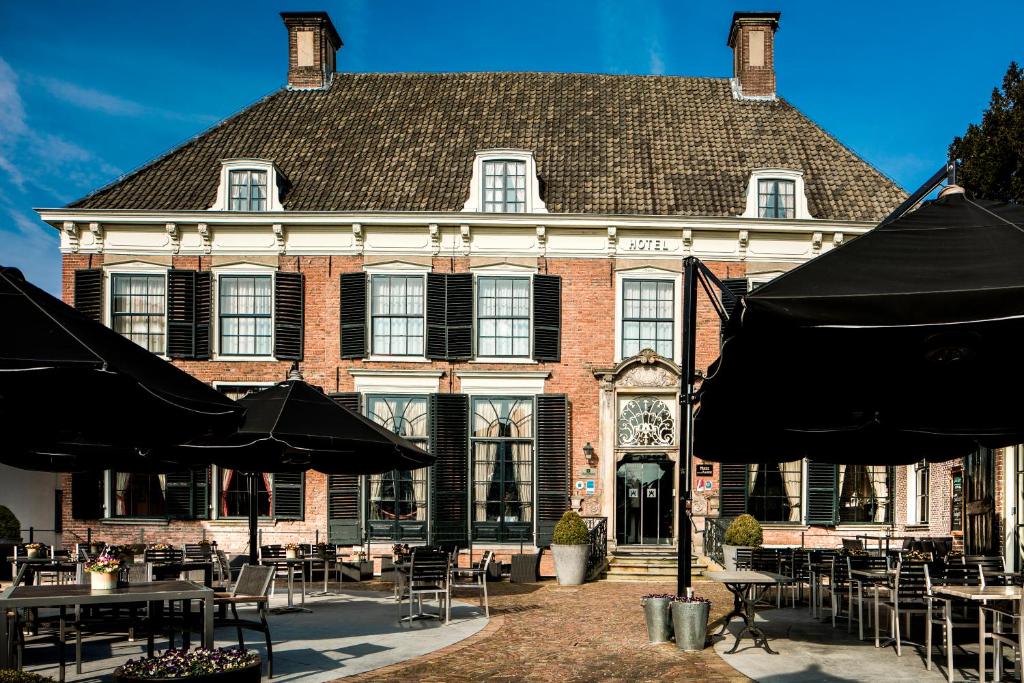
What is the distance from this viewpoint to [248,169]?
23.1m

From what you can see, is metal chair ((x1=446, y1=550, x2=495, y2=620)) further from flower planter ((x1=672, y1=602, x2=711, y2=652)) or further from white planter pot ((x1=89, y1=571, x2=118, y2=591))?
white planter pot ((x1=89, y1=571, x2=118, y2=591))

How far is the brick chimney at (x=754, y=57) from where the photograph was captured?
2589 centimetres

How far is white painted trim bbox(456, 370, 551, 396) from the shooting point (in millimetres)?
22312

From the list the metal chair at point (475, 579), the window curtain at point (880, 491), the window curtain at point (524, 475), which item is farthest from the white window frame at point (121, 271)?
the window curtain at point (880, 491)

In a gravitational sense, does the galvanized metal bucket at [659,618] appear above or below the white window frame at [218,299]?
below

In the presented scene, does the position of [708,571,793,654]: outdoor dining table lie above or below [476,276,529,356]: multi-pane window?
below

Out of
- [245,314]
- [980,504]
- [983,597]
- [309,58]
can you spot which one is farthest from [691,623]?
[309,58]

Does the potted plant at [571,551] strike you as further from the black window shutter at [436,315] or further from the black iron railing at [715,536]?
the black window shutter at [436,315]

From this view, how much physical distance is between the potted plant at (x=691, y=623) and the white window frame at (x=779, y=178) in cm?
1302

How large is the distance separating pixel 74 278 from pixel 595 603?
14074mm

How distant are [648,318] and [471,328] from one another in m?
3.96

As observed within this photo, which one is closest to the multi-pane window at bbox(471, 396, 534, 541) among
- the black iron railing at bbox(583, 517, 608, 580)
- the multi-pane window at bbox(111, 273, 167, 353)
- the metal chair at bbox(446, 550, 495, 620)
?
the metal chair at bbox(446, 550, 495, 620)

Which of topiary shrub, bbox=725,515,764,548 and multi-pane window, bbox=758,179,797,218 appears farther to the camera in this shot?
multi-pane window, bbox=758,179,797,218

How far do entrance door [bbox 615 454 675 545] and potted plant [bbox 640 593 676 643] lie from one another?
34.2ft
